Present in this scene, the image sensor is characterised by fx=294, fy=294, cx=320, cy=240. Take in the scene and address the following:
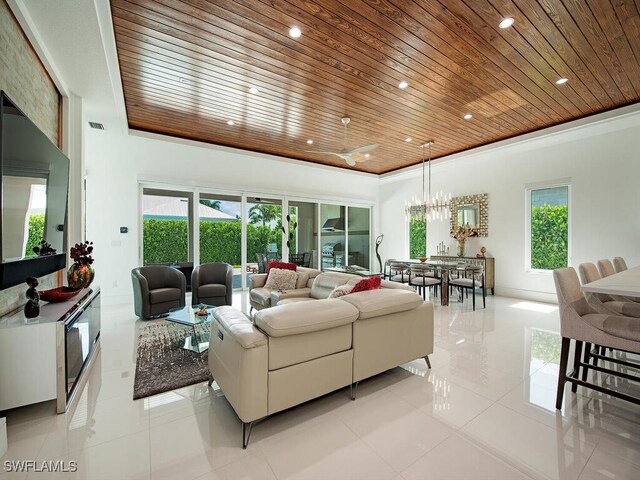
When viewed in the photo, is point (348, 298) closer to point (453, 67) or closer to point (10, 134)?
point (10, 134)

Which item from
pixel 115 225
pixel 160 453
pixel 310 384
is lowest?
pixel 160 453

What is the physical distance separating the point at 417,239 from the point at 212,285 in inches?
230

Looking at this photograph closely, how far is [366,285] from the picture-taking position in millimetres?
2781

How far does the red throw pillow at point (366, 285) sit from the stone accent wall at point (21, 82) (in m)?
2.83

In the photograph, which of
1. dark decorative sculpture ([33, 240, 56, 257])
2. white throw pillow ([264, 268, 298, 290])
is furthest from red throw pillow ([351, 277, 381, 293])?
dark decorative sculpture ([33, 240, 56, 257])

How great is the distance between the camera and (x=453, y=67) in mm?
3400

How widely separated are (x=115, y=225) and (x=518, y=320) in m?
7.19

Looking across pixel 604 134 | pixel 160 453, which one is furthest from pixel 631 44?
pixel 160 453

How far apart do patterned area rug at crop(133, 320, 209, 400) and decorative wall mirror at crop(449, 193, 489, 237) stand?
6.15 meters

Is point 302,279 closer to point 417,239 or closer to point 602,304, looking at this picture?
point 602,304

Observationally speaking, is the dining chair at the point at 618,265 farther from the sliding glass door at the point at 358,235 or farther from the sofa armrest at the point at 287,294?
the sliding glass door at the point at 358,235

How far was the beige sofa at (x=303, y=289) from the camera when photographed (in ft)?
13.2

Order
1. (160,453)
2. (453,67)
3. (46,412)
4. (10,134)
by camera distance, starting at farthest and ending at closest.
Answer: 1. (453,67)
2. (46,412)
3. (10,134)
4. (160,453)

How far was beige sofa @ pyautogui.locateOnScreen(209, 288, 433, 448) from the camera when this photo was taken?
183 centimetres
